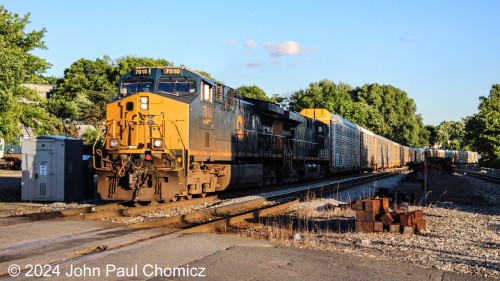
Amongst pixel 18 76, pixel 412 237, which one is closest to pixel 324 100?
pixel 18 76

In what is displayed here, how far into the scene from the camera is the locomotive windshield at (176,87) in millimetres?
15602

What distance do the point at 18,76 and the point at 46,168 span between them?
403 cm

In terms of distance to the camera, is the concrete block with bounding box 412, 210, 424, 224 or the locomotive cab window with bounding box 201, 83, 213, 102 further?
the locomotive cab window with bounding box 201, 83, 213, 102

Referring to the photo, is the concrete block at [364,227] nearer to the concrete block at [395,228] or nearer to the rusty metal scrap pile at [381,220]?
the rusty metal scrap pile at [381,220]

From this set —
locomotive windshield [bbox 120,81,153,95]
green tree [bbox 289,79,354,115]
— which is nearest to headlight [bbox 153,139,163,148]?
locomotive windshield [bbox 120,81,153,95]

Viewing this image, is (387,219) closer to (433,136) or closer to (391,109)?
(391,109)

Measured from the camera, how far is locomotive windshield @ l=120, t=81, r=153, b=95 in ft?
51.4

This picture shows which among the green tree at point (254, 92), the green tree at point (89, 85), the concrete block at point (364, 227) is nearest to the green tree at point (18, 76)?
the concrete block at point (364, 227)

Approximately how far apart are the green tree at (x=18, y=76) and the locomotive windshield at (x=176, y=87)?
19.8ft

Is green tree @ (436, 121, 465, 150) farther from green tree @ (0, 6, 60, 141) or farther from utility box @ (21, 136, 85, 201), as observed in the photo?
utility box @ (21, 136, 85, 201)

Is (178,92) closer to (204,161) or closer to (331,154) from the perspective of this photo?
(204,161)

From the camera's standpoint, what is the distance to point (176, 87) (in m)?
15.7

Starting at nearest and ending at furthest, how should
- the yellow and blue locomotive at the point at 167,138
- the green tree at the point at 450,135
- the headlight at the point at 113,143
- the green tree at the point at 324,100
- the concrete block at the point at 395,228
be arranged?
the concrete block at the point at 395,228, the yellow and blue locomotive at the point at 167,138, the headlight at the point at 113,143, the green tree at the point at 324,100, the green tree at the point at 450,135

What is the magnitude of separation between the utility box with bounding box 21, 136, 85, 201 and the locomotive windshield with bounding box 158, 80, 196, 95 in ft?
12.5
